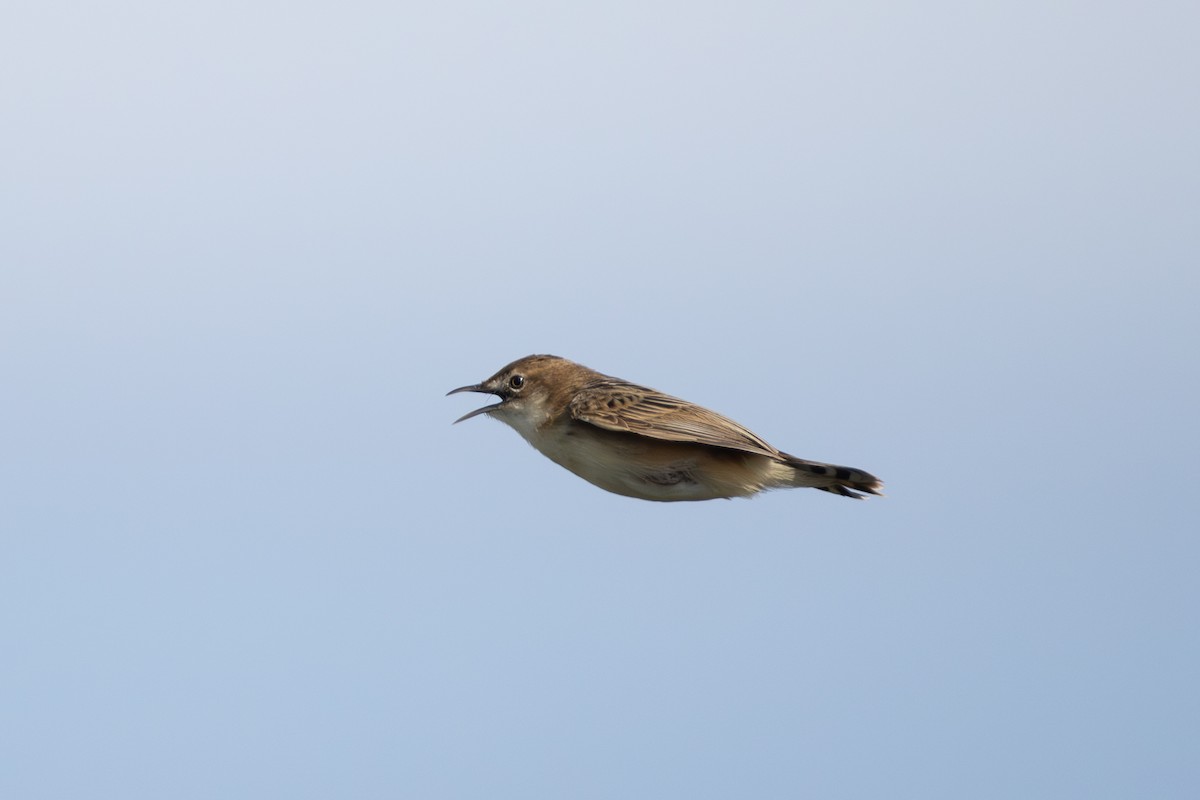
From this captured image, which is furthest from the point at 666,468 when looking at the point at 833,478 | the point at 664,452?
the point at 833,478

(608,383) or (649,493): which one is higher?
(608,383)

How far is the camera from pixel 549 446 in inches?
500

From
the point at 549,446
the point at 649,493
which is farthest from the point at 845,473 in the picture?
the point at 549,446

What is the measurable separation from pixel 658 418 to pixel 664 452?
30 cm

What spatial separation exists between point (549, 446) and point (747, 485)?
183 centimetres

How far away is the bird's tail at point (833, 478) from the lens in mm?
12219

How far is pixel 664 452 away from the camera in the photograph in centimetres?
1212

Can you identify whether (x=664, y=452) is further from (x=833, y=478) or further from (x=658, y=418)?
(x=833, y=478)

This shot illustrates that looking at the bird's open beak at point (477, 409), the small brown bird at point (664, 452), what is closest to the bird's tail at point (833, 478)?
the small brown bird at point (664, 452)

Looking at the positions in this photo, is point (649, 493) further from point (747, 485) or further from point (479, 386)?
point (479, 386)

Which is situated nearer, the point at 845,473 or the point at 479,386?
the point at 845,473

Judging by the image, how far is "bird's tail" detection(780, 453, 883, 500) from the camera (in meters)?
12.2

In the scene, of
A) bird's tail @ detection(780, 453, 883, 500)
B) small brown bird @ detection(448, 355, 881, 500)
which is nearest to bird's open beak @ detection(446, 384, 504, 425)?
small brown bird @ detection(448, 355, 881, 500)

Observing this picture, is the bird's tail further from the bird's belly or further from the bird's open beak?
the bird's open beak
